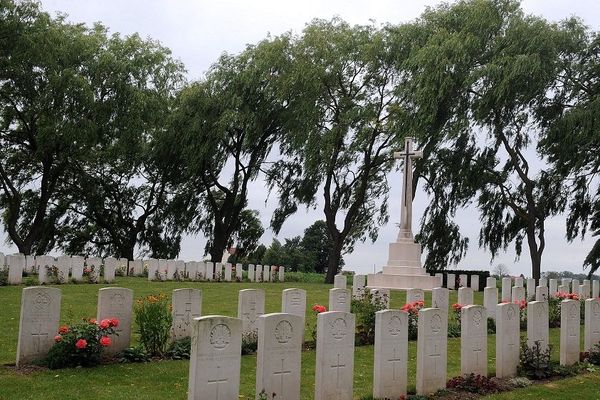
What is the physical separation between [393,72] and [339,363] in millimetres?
23461

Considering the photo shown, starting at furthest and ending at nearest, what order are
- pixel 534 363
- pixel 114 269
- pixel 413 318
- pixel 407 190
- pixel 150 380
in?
pixel 407 190 → pixel 114 269 → pixel 413 318 → pixel 534 363 → pixel 150 380

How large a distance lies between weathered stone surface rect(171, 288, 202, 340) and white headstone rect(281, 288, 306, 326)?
54.3 inches

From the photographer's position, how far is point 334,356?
6.24 metres

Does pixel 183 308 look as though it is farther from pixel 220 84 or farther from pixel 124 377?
pixel 220 84

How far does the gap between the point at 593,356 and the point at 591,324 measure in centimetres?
56

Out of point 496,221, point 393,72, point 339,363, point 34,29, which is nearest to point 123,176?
point 34,29

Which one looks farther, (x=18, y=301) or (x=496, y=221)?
(x=496, y=221)

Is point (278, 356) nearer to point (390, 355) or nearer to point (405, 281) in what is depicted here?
point (390, 355)

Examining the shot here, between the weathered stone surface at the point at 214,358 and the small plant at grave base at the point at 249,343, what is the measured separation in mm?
3614

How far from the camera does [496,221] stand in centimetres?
2673

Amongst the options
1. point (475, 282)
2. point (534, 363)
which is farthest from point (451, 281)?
point (534, 363)

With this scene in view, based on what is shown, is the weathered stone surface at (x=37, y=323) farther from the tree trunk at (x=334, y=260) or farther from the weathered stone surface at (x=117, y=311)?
the tree trunk at (x=334, y=260)

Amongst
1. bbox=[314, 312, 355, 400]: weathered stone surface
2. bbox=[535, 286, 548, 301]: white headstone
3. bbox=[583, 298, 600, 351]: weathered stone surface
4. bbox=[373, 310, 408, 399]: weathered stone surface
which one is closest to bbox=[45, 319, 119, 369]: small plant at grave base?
bbox=[314, 312, 355, 400]: weathered stone surface

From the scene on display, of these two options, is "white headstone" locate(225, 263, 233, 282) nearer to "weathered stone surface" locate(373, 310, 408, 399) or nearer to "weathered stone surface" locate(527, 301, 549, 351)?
"weathered stone surface" locate(527, 301, 549, 351)
